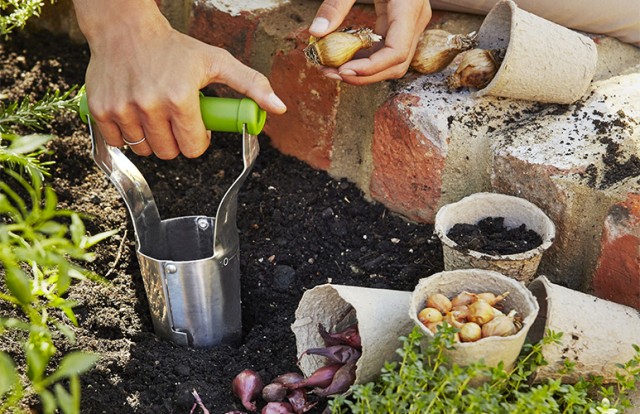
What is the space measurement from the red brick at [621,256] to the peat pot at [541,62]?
32cm

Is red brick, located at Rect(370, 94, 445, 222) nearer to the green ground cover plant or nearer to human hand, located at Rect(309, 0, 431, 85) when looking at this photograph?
human hand, located at Rect(309, 0, 431, 85)

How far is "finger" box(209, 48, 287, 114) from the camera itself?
147 centimetres

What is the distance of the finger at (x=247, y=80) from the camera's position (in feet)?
4.83

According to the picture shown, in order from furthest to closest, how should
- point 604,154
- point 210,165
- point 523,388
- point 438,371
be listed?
point 210,165 → point 604,154 → point 523,388 → point 438,371

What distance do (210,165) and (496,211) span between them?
31.0 inches

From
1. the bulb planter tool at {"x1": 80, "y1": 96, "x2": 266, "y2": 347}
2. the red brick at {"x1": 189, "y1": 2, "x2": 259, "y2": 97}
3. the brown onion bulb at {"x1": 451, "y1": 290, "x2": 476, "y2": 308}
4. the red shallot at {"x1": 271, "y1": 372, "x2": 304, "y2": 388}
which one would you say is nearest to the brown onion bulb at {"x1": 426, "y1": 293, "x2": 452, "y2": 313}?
the brown onion bulb at {"x1": 451, "y1": 290, "x2": 476, "y2": 308}

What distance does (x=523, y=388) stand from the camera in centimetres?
145

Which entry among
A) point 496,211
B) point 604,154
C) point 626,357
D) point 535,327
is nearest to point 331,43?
point 496,211

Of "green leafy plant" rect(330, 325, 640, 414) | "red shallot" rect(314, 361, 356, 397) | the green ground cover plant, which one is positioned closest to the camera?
the green ground cover plant

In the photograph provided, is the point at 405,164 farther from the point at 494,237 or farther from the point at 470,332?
the point at 470,332

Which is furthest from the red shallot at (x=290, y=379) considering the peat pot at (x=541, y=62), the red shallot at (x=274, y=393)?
the peat pot at (x=541, y=62)

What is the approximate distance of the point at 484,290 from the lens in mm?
1444

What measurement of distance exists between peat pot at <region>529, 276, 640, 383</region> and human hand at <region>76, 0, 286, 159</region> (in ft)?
1.99

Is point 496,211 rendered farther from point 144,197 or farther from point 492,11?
point 144,197
